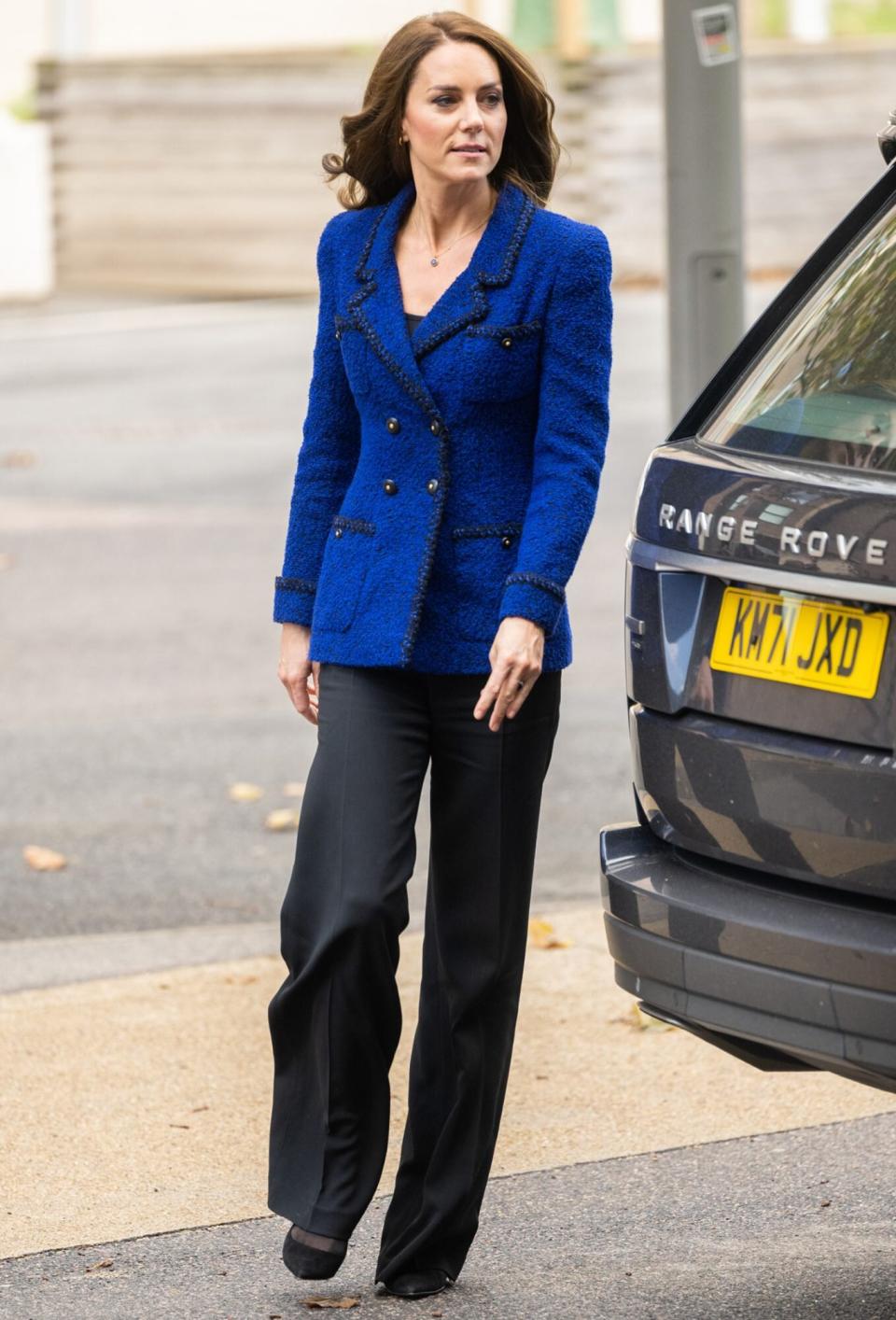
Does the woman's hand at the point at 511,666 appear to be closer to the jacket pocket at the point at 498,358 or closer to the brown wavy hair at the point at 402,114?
the jacket pocket at the point at 498,358

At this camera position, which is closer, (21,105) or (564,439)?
(564,439)

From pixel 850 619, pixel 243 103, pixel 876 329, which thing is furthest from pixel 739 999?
pixel 243 103

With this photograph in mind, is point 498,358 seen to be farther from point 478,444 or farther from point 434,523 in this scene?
point 434,523

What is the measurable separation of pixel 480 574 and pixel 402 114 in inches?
30.2

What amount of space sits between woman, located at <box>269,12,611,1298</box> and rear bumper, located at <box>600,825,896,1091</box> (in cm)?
28

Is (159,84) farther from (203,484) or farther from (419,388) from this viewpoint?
(419,388)

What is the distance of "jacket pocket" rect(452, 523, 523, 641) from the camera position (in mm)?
3740

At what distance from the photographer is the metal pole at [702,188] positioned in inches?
221

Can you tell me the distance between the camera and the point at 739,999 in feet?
11.1

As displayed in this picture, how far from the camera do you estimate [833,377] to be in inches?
141

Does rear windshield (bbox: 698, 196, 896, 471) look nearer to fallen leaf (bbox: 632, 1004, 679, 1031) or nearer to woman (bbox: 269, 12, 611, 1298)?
woman (bbox: 269, 12, 611, 1298)

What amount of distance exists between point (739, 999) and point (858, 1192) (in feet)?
3.56

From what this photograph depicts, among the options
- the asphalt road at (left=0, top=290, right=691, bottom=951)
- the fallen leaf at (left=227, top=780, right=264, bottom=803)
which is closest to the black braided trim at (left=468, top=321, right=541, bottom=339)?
the asphalt road at (left=0, top=290, right=691, bottom=951)

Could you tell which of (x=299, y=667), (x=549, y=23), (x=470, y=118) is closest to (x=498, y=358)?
(x=470, y=118)
